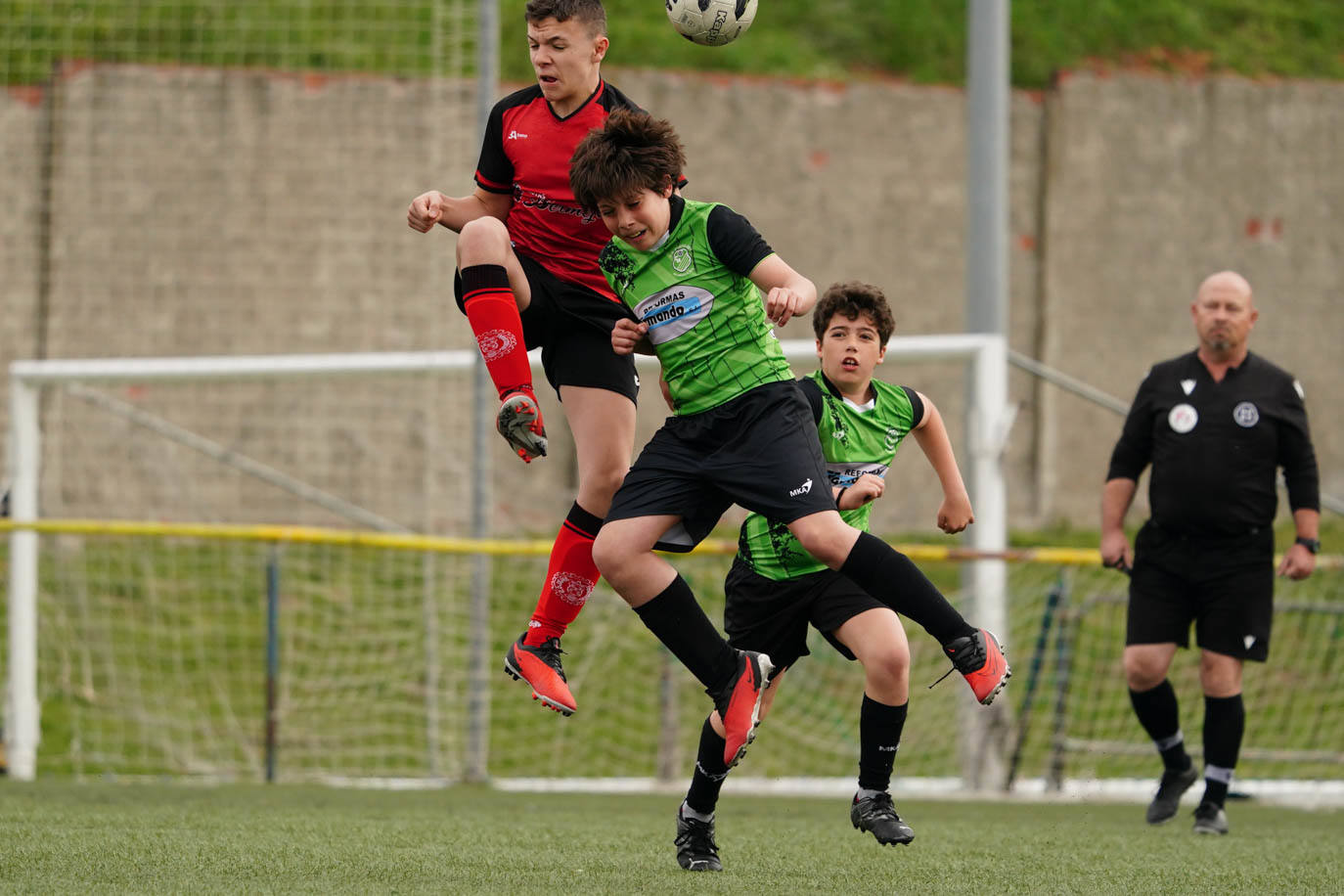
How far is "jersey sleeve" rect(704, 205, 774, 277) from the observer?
14.5ft

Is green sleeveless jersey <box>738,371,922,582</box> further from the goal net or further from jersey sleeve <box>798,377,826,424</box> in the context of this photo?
the goal net

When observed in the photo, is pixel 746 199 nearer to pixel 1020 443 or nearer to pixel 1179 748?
pixel 1020 443

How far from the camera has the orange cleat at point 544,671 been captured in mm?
4668

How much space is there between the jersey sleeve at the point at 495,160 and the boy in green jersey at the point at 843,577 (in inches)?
40.0

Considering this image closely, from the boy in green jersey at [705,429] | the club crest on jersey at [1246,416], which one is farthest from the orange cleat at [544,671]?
the club crest on jersey at [1246,416]

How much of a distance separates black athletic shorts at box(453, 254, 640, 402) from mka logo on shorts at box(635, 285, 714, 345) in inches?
15.5

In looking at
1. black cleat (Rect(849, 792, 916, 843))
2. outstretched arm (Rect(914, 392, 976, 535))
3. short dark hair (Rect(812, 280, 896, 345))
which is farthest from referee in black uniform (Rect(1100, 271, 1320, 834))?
black cleat (Rect(849, 792, 916, 843))

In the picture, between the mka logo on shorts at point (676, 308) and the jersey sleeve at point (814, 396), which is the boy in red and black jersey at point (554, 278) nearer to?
the mka logo on shorts at point (676, 308)

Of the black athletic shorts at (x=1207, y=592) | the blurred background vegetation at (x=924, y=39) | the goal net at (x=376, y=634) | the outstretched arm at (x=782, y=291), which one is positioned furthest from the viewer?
the blurred background vegetation at (x=924, y=39)

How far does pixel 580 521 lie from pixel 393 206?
622 centimetres

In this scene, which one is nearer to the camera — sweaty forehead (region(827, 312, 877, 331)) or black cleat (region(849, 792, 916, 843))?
black cleat (region(849, 792, 916, 843))

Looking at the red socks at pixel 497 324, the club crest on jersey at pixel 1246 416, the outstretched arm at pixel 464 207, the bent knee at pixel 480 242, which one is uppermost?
the outstretched arm at pixel 464 207

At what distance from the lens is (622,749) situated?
9461 mm

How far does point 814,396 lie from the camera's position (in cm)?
495
